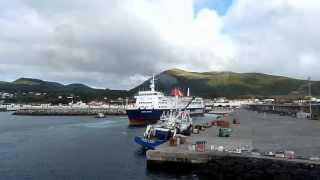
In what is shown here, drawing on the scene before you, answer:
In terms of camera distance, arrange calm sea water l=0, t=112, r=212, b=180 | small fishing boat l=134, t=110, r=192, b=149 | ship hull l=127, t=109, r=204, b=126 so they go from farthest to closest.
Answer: ship hull l=127, t=109, r=204, b=126, small fishing boat l=134, t=110, r=192, b=149, calm sea water l=0, t=112, r=212, b=180

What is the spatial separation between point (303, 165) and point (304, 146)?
1152cm

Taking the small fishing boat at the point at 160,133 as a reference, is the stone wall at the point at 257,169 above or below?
below

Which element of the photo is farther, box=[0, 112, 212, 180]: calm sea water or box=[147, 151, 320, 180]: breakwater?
box=[0, 112, 212, 180]: calm sea water

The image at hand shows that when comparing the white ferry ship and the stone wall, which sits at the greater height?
the white ferry ship

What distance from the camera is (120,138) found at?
239 ft

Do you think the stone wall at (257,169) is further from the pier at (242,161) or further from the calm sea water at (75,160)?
the calm sea water at (75,160)

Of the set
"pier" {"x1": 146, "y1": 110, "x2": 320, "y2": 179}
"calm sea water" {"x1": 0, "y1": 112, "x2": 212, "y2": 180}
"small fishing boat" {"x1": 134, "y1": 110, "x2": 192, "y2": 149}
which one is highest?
"small fishing boat" {"x1": 134, "y1": 110, "x2": 192, "y2": 149}

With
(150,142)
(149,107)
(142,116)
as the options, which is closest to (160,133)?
(150,142)

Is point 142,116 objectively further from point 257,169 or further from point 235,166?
point 257,169

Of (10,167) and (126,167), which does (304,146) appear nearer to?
(126,167)

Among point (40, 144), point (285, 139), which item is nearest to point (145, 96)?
point (40, 144)

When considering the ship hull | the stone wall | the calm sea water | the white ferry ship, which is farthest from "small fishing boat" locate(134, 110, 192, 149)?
the ship hull

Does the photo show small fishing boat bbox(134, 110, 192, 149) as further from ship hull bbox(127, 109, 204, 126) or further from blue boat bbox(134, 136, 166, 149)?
ship hull bbox(127, 109, 204, 126)

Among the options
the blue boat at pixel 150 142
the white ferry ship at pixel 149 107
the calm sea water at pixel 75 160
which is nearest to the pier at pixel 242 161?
the calm sea water at pixel 75 160
